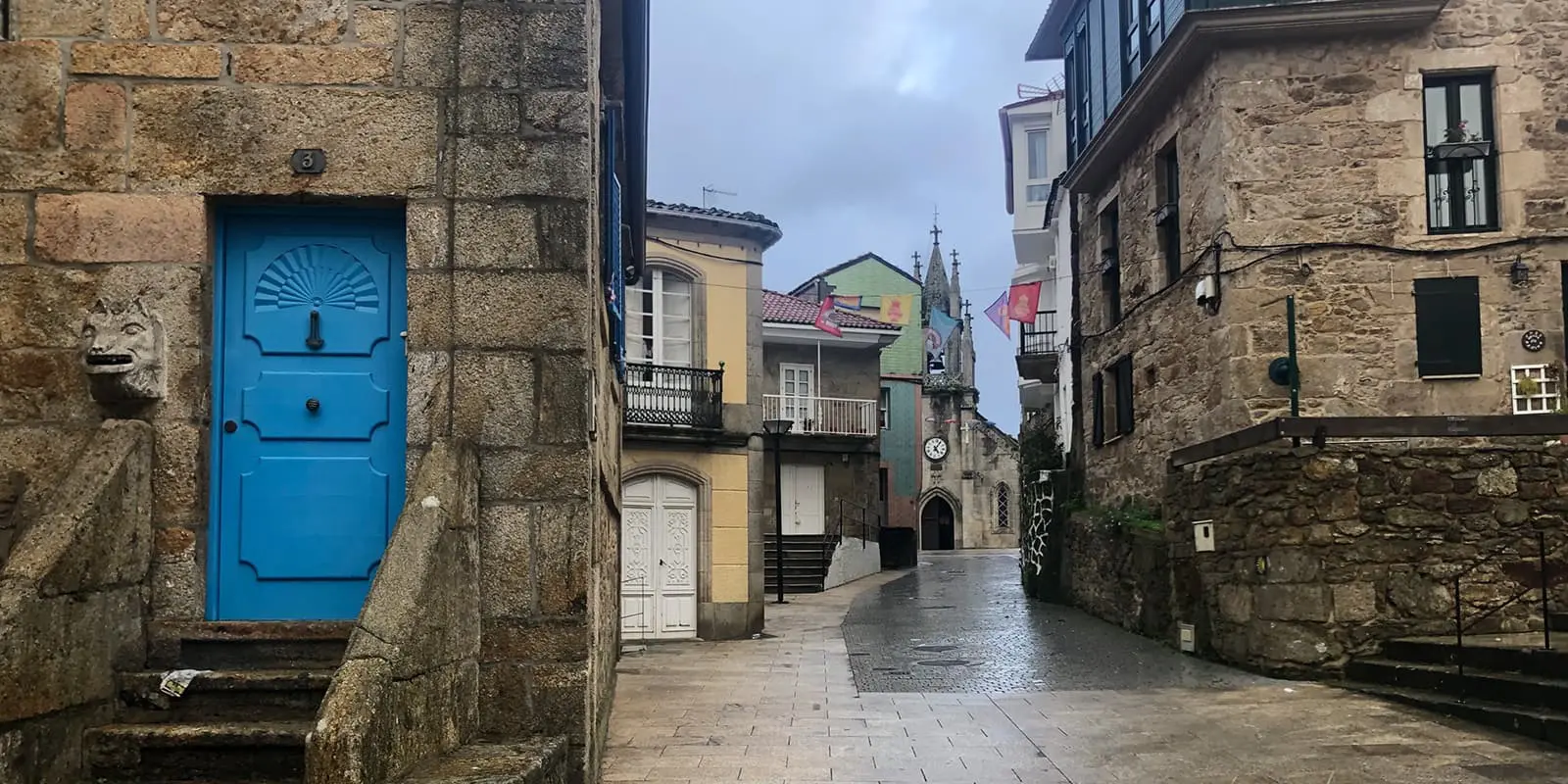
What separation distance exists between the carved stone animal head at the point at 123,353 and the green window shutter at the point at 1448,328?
40.2 feet

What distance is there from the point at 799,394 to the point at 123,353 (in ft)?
76.6

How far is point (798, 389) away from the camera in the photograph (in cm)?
2806

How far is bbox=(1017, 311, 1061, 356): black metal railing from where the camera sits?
2589 centimetres

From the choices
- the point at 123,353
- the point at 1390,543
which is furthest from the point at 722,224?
the point at 123,353

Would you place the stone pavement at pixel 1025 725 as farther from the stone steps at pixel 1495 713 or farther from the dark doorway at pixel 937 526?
the dark doorway at pixel 937 526

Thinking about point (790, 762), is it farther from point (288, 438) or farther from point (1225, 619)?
point (1225, 619)

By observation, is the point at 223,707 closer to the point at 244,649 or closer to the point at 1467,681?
the point at 244,649

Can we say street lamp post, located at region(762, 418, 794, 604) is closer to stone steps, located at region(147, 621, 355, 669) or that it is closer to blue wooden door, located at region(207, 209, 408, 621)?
blue wooden door, located at region(207, 209, 408, 621)

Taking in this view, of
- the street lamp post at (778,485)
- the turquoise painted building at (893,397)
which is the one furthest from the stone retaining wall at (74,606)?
the turquoise painted building at (893,397)

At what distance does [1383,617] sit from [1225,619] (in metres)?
1.50

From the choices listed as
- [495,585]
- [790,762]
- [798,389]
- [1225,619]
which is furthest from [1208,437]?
[798,389]

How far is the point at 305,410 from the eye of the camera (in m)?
5.04

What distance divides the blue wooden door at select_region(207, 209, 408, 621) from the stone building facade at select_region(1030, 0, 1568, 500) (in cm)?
1030

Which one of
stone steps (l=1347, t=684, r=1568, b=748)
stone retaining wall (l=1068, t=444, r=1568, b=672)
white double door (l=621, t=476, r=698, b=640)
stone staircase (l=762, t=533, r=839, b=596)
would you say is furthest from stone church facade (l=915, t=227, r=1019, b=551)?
stone steps (l=1347, t=684, r=1568, b=748)
